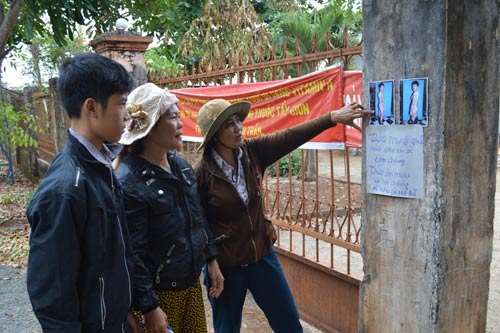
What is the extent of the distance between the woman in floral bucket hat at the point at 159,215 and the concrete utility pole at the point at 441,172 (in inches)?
35.2

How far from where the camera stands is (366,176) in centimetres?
229

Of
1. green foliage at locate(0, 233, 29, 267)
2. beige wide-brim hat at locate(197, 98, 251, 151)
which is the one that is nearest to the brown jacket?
beige wide-brim hat at locate(197, 98, 251, 151)

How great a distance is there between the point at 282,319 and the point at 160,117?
52.5 inches

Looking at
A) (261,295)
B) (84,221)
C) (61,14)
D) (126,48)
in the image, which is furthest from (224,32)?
(84,221)

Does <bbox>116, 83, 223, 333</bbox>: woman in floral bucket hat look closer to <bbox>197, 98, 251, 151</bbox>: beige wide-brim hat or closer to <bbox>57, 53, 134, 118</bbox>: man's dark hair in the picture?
<bbox>197, 98, 251, 151</bbox>: beige wide-brim hat

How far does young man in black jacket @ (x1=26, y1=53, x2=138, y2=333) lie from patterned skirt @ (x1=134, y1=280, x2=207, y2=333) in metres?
0.40

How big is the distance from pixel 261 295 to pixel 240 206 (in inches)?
21.3

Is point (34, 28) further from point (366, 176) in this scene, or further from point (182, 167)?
point (366, 176)

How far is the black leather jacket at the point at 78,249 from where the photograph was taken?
4.63ft

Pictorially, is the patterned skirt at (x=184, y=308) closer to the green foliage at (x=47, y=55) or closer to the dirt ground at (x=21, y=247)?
the dirt ground at (x=21, y=247)

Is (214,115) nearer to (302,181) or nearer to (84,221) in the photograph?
(84,221)

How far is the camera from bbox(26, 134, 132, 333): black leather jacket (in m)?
1.41

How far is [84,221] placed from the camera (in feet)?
4.84

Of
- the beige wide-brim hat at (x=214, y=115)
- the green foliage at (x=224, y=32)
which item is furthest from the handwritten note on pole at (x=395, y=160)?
the green foliage at (x=224, y=32)
